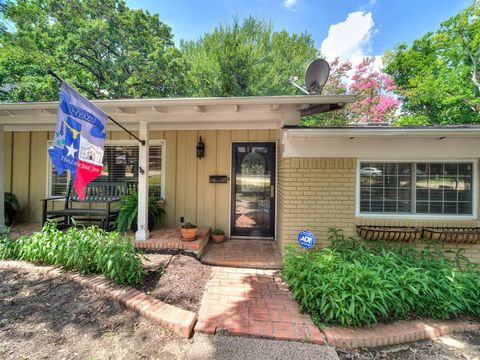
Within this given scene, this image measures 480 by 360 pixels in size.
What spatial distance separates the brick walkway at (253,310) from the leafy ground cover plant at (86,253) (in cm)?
104

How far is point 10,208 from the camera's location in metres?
4.81

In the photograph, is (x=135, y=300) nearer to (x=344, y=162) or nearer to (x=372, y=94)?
(x=344, y=162)

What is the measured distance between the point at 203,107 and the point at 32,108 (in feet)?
9.02

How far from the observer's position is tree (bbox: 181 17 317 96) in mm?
11242

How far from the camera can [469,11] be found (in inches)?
473

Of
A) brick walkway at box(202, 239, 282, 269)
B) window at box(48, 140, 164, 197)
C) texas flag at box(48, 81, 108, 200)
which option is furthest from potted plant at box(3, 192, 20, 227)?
brick walkway at box(202, 239, 282, 269)

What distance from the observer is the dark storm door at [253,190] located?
4.67 metres

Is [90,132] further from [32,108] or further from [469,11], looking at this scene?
[469,11]

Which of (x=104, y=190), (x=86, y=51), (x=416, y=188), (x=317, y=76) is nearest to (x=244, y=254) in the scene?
(x=416, y=188)

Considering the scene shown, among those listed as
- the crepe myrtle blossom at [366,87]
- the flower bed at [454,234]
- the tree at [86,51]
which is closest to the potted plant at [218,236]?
the flower bed at [454,234]

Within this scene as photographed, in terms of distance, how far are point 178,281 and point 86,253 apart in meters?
1.26

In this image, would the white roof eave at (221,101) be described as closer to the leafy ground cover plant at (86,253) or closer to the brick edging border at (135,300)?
the leafy ground cover plant at (86,253)

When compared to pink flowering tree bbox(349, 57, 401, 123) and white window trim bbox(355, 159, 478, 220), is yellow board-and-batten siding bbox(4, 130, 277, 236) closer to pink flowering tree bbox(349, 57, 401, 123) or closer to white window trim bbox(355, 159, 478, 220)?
white window trim bbox(355, 159, 478, 220)

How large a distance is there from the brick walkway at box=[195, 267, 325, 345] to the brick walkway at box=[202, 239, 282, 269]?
11.3 inches
